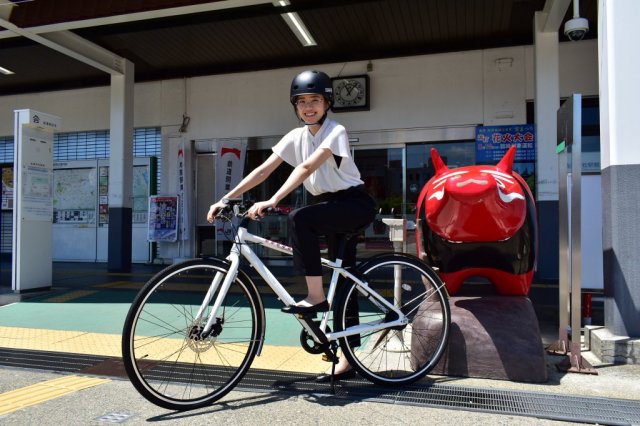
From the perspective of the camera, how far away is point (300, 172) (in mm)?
2891

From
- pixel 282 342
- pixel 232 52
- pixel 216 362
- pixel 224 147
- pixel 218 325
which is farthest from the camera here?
pixel 224 147

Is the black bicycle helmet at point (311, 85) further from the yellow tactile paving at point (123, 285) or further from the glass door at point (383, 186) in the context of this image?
the glass door at point (383, 186)

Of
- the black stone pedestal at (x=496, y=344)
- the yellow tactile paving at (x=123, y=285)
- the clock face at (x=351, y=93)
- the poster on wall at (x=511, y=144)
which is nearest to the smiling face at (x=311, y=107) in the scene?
the black stone pedestal at (x=496, y=344)

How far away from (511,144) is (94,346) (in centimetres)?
710

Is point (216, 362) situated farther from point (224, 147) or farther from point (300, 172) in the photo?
point (224, 147)

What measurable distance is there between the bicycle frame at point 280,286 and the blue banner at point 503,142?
20.3ft

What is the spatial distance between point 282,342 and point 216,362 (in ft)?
3.60

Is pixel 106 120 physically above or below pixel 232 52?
below

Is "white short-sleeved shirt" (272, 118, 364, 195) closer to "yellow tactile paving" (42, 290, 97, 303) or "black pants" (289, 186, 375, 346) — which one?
"black pants" (289, 186, 375, 346)

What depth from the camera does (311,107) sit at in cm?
309

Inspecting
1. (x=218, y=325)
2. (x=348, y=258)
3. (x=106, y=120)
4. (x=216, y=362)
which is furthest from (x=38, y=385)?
(x=106, y=120)

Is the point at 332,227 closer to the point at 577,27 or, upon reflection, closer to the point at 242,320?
the point at 242,320

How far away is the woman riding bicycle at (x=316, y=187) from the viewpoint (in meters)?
2.89

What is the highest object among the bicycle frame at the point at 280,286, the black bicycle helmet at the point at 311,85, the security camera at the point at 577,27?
the security camera at the point at 577,27
